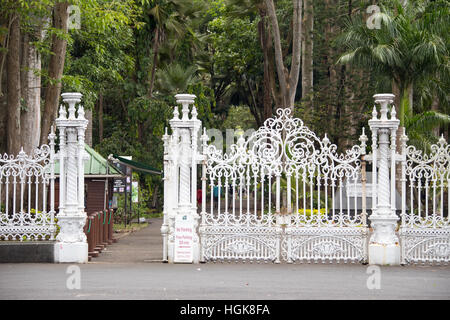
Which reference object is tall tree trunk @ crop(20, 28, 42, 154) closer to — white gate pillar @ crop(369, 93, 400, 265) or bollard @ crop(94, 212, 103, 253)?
bollard @ crop(94, 212, 103, 253)

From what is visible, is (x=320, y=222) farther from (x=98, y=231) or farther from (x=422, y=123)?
(x=422, y=123)

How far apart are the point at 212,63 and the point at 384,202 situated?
96.0 ft

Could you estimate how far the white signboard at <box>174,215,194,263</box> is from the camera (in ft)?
47.6

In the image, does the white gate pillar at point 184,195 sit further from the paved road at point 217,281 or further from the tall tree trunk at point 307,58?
the tall tree trunk at point 307,58

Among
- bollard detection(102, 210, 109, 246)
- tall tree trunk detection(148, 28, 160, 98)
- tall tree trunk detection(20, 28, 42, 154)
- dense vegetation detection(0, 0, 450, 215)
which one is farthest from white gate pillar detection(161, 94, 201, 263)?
tall tree trunk detection(148, 28, 160, 98)

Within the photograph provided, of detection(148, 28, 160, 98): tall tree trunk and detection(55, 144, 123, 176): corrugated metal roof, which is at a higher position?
detection(148, 28, 160, 98): tall tree trunk

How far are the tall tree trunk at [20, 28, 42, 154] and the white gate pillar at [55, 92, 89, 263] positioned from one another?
6.57 meters

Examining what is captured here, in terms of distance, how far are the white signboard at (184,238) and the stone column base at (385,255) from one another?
329 cm

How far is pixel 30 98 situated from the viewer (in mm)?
21578

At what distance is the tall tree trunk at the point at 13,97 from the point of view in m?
18.7

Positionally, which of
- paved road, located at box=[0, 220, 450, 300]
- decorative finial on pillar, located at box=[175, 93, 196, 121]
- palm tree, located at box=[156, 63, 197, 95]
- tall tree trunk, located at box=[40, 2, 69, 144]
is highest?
palm tree, located at box=[156, 63, 197, 95]

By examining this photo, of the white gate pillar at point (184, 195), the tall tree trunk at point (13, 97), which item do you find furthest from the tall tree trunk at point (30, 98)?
the white gate pillar at point (184, 195)

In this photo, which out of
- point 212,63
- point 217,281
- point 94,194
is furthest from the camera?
point 212,63

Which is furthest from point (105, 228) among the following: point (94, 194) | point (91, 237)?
point (94, 194)
